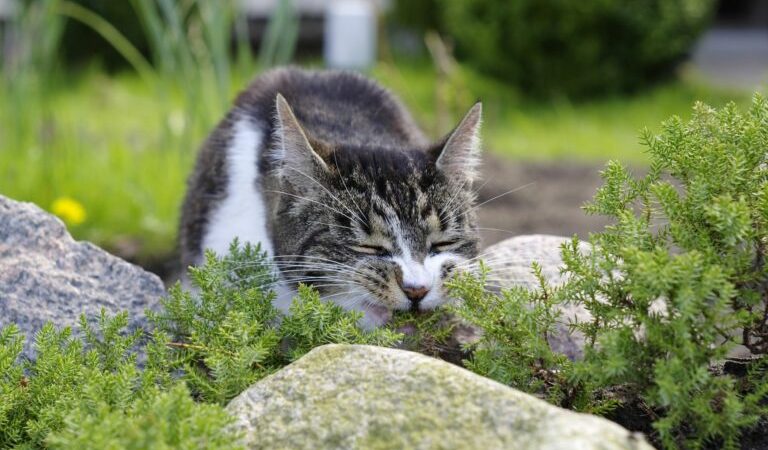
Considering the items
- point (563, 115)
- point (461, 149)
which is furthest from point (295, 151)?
point (563, 115)

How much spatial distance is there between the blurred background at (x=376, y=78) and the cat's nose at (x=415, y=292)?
1078mm

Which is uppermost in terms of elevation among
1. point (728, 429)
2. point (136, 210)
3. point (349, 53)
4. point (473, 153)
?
point (349, 53)

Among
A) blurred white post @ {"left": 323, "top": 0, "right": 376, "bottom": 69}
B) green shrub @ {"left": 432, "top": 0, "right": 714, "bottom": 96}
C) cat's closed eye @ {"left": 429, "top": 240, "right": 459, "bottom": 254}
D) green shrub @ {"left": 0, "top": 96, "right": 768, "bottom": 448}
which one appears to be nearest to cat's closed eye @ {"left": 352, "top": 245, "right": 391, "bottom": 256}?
cat's closed eye @ {"left": 429, "top": 240, "right": 459, "bottom": 254}

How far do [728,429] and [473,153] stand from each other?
1.19 meters

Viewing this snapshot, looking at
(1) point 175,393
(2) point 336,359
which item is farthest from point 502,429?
(1) point 175,393

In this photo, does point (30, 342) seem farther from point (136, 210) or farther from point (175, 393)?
point (136, 210)

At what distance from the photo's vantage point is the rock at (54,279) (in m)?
2.38

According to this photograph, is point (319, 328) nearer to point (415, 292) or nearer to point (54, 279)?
point (415, 292)

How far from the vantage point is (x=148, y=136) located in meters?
6.20

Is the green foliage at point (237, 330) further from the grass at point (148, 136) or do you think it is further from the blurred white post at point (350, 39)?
the blurred white post at point (350, 39)

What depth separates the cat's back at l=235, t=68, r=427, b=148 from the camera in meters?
3.12

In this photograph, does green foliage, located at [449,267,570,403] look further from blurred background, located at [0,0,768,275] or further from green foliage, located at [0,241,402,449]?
blurred background, located at [0,0,768,275]

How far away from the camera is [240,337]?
2043mm

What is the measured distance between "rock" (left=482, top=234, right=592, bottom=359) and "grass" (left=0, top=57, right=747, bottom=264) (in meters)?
1.93
